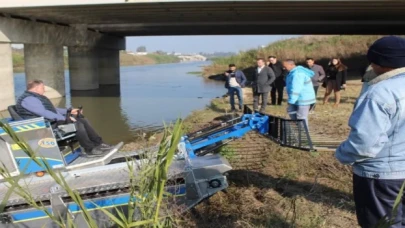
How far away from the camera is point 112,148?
5.40 meters

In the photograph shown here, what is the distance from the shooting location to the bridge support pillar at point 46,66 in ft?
74.7

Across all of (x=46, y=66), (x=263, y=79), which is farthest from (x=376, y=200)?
(x=46, y=66)

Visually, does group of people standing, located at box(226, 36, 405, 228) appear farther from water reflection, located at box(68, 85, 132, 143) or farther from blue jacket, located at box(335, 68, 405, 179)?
water reflection, located at box(68, 85, 132, 143)

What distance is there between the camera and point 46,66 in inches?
920

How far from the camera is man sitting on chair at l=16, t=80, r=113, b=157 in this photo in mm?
5227

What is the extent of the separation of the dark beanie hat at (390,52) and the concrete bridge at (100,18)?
13.1 meters

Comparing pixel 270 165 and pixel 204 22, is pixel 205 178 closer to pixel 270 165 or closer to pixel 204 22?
pixel 270 165

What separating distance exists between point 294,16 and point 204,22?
222 inches

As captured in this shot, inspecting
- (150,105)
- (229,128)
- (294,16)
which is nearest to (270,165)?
(229,128)

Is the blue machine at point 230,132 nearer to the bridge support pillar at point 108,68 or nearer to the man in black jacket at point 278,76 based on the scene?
the man in black jacket at point 278,76

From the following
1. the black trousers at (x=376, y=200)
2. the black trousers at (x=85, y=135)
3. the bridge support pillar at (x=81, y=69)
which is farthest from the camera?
the bridge support pillar at (x=81, y=69)

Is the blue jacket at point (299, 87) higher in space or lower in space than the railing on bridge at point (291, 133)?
higher

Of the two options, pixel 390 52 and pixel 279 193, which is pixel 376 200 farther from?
pixel 279 193

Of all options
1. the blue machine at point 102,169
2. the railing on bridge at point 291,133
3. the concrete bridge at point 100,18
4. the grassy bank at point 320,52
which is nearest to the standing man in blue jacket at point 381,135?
the blue machine at point 102,169
